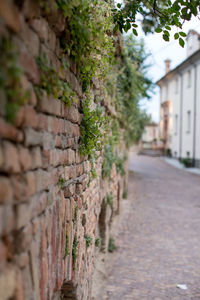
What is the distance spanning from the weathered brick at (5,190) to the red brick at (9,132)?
19cm

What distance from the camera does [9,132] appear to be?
1.60 m

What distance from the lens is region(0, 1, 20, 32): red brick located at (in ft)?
4.87

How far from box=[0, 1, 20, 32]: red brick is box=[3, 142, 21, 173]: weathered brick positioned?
0.52 m

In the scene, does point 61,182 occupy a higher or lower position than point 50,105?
lower

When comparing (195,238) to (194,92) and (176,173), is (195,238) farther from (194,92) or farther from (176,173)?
(194,92)

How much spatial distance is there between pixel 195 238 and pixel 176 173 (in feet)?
39.7

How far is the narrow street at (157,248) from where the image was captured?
6.23 metres

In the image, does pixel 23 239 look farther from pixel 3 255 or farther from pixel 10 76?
pixel 10 76

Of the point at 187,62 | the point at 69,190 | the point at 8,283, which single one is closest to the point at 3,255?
the point at 8,283

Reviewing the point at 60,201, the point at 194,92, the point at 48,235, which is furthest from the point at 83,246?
the point at 194,92

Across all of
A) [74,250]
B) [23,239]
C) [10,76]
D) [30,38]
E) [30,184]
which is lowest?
[74,250]

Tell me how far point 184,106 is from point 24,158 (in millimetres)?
24858

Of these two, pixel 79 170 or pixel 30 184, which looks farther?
pixel 79 170

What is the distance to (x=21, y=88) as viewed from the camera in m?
1.70
